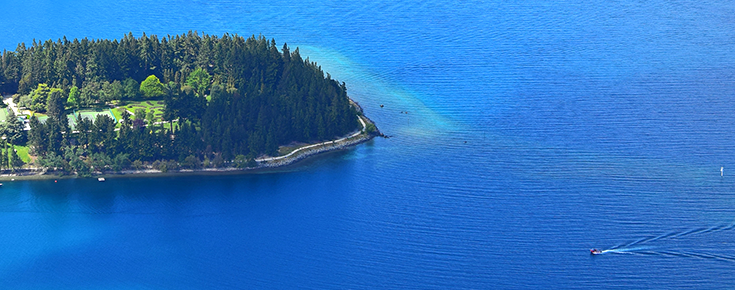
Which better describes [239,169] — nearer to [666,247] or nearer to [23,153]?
[23,153]

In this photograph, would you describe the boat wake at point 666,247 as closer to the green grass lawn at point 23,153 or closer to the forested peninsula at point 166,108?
the forested peninsula at point 166,108

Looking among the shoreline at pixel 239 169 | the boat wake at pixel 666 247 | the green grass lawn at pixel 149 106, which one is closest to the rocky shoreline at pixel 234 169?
the shoreline at pixel 239 169

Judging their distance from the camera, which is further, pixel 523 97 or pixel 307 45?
pixel 307 45

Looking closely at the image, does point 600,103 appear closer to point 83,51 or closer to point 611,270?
point 611,270

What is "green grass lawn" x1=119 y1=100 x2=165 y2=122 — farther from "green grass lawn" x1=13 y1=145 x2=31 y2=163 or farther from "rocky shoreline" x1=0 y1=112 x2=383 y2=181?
"green grass lawn" x1=13 y1=145 x2=31 y2=163

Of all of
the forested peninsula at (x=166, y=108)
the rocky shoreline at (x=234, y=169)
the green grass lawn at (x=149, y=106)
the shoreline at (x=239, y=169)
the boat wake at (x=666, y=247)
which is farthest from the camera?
the green grass lawn at (x=149, y=106)

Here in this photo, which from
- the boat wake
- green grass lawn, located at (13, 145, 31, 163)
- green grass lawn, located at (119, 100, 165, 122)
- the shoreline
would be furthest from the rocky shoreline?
the boat wake

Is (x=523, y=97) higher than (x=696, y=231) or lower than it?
higher

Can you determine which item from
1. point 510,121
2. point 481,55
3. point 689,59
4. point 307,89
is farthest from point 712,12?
point 307,89

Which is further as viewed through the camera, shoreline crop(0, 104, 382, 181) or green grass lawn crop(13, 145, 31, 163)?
green grass lawn crop(13, 145, 31, 163)
